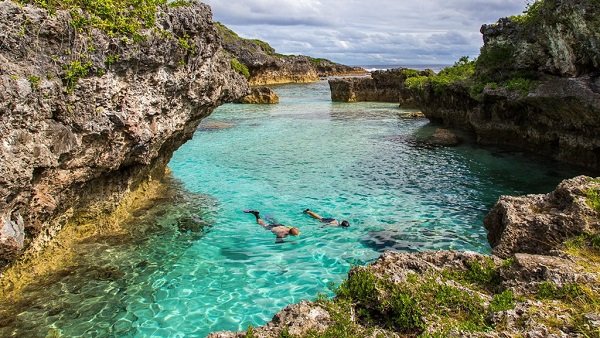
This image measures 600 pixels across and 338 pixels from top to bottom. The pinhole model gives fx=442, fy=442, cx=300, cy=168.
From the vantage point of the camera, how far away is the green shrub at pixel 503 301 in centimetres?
636

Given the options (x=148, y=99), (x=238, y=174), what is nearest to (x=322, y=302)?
(x=148, y=99)

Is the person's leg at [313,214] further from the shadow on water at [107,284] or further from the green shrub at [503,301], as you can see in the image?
the green shrub at [503,301]

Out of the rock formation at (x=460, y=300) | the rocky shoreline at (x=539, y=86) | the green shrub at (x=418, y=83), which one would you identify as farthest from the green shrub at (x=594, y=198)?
the green shrub at (x=418, y=83)

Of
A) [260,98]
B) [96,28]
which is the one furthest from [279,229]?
[260,98]

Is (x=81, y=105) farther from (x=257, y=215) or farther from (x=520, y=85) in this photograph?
(x=520, y=85)

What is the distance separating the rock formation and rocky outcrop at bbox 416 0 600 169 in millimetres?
14590

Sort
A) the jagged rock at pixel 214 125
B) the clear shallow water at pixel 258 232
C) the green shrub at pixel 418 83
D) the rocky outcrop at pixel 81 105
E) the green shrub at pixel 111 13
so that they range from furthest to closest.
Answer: the jagged rock at pixel 214 125 < the green shrub at pixel 418 83 < the green shrub at pixel 111 13 < the clear shallow water at pixel 258 232 < the rocky outcrop at pixel 81 105

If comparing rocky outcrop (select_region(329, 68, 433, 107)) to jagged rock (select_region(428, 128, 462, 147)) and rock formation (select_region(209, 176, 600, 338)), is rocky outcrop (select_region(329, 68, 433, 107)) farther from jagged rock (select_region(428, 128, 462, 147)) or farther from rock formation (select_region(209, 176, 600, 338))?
rock formation (select_region(209, 176, 600, 338))

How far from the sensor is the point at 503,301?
6496 mm

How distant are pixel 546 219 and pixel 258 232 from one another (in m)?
9.40

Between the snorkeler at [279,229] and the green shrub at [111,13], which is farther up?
the green shrub at [111,13]

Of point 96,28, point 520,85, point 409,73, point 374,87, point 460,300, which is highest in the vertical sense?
point 96,28

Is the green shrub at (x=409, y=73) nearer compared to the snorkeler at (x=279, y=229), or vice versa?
the snorkeler at (x=279, y=229)

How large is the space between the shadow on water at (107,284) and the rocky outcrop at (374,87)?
50535mm
